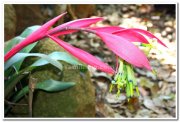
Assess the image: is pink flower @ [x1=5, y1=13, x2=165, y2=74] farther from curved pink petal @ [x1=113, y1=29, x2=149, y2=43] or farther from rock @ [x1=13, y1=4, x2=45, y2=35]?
rock @ [x1=13, y1=4, x2=45, y2=35]

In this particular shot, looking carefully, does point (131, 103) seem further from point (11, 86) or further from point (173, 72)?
point (11, 86)

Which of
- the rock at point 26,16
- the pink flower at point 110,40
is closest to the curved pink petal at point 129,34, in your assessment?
the pink flower at point 110,40

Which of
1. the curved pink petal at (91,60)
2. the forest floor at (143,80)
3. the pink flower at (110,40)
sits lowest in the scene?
the forest floor at (143,80)

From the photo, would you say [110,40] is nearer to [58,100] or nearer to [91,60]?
[91,60]

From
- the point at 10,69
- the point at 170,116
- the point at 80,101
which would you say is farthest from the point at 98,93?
the point at 10,69

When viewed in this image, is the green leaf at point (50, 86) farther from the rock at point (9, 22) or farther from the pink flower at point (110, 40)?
the rock at point (9, 22)

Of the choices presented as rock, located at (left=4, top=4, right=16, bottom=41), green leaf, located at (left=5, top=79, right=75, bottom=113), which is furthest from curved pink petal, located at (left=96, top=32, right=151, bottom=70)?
rock, located at (left=4, top=4, right=16, bottom=41)

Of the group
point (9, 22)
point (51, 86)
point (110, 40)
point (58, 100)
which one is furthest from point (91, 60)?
point (9, 22)
